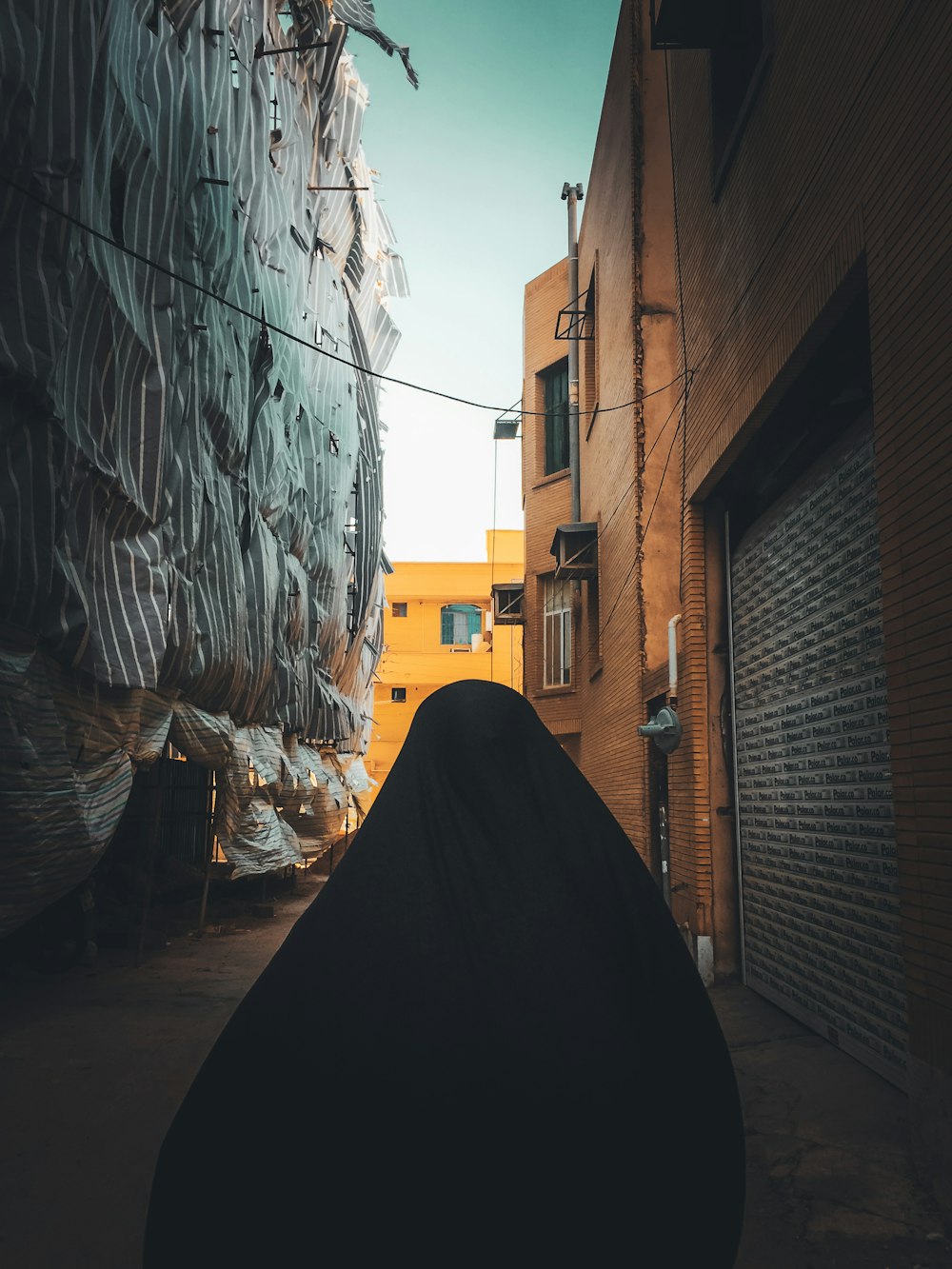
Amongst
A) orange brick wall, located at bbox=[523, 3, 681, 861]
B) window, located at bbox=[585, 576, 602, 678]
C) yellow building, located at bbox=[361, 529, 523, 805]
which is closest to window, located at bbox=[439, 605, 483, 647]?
yellow building, located at bbox=[361, 529, 523, 805]

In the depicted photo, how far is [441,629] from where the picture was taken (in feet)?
112

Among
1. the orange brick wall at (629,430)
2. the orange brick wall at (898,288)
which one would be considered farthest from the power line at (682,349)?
the orange brick wall at (898,288)

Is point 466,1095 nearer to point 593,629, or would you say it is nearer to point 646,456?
point 646,456

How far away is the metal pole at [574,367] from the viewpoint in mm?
17031

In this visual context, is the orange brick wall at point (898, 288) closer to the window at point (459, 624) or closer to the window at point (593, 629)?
the window at point (593, 629)

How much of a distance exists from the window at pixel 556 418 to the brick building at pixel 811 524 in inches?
330

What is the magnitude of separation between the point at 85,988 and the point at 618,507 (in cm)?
780

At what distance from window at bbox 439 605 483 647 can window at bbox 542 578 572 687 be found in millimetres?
14969

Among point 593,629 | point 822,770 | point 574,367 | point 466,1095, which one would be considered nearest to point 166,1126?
point 466,1095

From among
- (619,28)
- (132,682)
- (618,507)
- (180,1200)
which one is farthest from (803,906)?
(619,28)

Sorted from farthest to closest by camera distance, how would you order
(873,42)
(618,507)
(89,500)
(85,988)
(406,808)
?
(618,507)
(85,988)
(89,500)
(873,42)
(406,808)

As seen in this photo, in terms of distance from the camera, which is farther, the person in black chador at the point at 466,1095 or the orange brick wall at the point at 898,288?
the orange brick wall at the point at 898,288

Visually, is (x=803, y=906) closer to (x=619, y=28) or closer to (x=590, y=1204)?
(x=590, y=1204)

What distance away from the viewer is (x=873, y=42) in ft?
14.1
